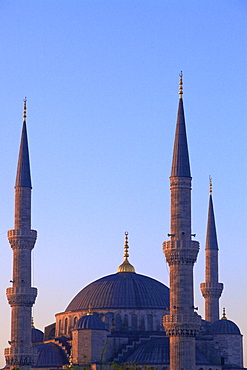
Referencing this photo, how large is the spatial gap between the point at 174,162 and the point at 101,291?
53.7 ft

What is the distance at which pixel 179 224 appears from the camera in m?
57.8

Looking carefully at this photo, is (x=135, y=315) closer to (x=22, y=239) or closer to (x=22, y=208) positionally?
(x=22, y=239)

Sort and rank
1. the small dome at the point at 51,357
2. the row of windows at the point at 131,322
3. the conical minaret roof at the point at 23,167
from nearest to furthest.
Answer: the conical minaret roof at the point at 23,167 < the small dome at the point at 51,357 < the row of windows at the point at 131,322

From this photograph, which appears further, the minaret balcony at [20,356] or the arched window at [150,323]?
the arched window at [150,323]

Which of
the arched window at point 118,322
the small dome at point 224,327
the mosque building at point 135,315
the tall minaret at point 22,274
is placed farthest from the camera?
the arched window at point 118,322

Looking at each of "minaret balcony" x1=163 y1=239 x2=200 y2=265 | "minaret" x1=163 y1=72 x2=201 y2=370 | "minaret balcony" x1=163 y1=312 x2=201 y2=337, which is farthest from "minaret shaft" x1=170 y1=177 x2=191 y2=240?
"minaret balcony" x1=163 y1=312 x2=201 y2=337

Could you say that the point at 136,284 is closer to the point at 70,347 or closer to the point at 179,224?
the point at 70,347

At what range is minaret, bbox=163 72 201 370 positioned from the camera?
56188mm

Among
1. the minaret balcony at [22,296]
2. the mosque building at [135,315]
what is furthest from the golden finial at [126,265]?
the minaret balcony at [22,296]

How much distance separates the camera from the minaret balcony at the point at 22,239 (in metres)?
64.2

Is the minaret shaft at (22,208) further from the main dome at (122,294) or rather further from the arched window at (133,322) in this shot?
the arched window at (133,322)

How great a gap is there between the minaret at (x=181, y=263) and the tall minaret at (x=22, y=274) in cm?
963

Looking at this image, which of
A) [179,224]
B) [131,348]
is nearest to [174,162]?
[179,224]

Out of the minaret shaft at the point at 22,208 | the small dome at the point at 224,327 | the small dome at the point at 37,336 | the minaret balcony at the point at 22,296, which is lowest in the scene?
the small dome at the point at 224,327
